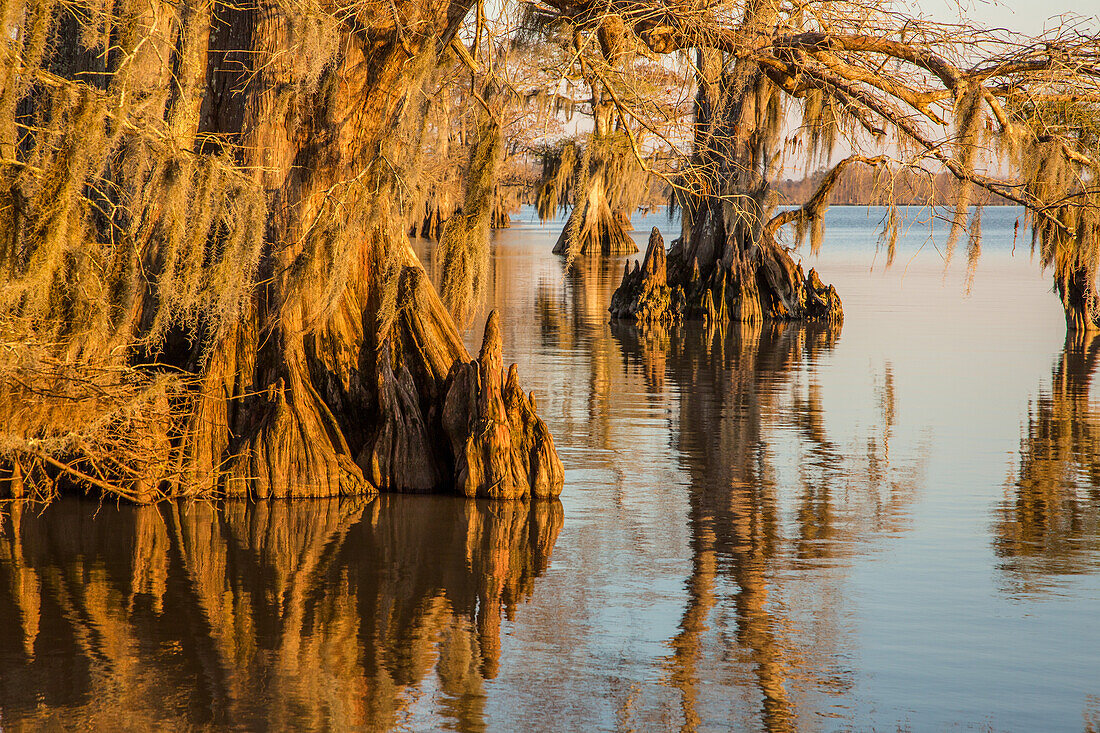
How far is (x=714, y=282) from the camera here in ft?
72.8

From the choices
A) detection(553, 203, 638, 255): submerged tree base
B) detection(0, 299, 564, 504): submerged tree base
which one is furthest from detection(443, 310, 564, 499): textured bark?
detection(553, 203, 638, 255): submerged tree base

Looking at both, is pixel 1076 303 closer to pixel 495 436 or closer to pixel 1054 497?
pixel 1054 497

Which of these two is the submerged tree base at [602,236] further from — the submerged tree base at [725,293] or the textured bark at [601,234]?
the submerged tree base at [725,293]

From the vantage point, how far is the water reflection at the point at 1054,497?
7.18m

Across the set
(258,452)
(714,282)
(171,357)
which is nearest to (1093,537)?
(258,452)

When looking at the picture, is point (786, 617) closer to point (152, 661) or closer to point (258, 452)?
point (152, 661)

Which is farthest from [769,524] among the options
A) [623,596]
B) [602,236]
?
[602,236]

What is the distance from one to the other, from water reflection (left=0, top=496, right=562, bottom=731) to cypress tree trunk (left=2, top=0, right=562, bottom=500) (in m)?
0.36

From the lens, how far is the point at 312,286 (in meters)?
8.14

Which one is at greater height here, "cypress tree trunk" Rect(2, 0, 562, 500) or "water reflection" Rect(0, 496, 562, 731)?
"cypress tree trunk" Rect(2, 0, 562, 500)

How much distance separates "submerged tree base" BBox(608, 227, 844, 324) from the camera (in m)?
21.9

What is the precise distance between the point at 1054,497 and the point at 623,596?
4.14m

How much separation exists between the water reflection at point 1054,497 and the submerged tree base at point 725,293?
8228 millimetres

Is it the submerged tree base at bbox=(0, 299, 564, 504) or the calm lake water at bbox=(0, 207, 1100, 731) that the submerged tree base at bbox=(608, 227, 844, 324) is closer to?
the calm lake water at bbox=(0, 207, 1100, 731)
